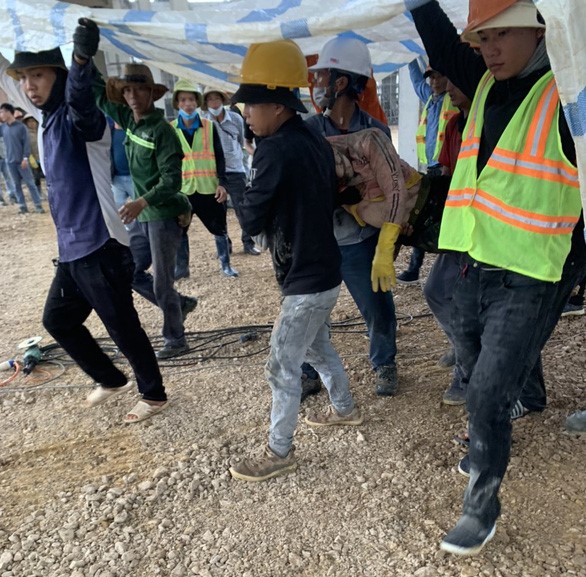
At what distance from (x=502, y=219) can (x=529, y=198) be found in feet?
0.39

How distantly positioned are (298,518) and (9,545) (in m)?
1.30

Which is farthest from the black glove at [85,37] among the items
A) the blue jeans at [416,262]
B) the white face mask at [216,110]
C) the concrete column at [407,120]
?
the concrete column at [407,120]

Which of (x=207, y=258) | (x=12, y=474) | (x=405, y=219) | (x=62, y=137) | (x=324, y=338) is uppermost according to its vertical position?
(x=62, y=137)

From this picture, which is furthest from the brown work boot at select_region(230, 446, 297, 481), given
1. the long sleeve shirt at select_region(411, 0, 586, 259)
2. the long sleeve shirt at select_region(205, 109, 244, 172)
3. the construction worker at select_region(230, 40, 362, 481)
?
the long sleeve shirt at select_region(205, 109, 244, 172)

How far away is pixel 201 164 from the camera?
20.3 ft

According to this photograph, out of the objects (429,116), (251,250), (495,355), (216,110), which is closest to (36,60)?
(495,355)

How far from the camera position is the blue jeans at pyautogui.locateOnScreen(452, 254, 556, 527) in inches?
78.7

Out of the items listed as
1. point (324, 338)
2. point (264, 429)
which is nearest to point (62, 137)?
point (324, 338)

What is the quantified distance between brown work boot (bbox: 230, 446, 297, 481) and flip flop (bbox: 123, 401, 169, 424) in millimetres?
889

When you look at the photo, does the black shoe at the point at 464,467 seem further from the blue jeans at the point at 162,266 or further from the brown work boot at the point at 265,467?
the blue jeans at the point at 162,266

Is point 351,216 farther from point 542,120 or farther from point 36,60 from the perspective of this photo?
point 36,60

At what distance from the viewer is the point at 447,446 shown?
2.97m

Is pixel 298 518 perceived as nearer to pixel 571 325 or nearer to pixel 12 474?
pixel 12 474

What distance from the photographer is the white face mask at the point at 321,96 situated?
3162 mm
